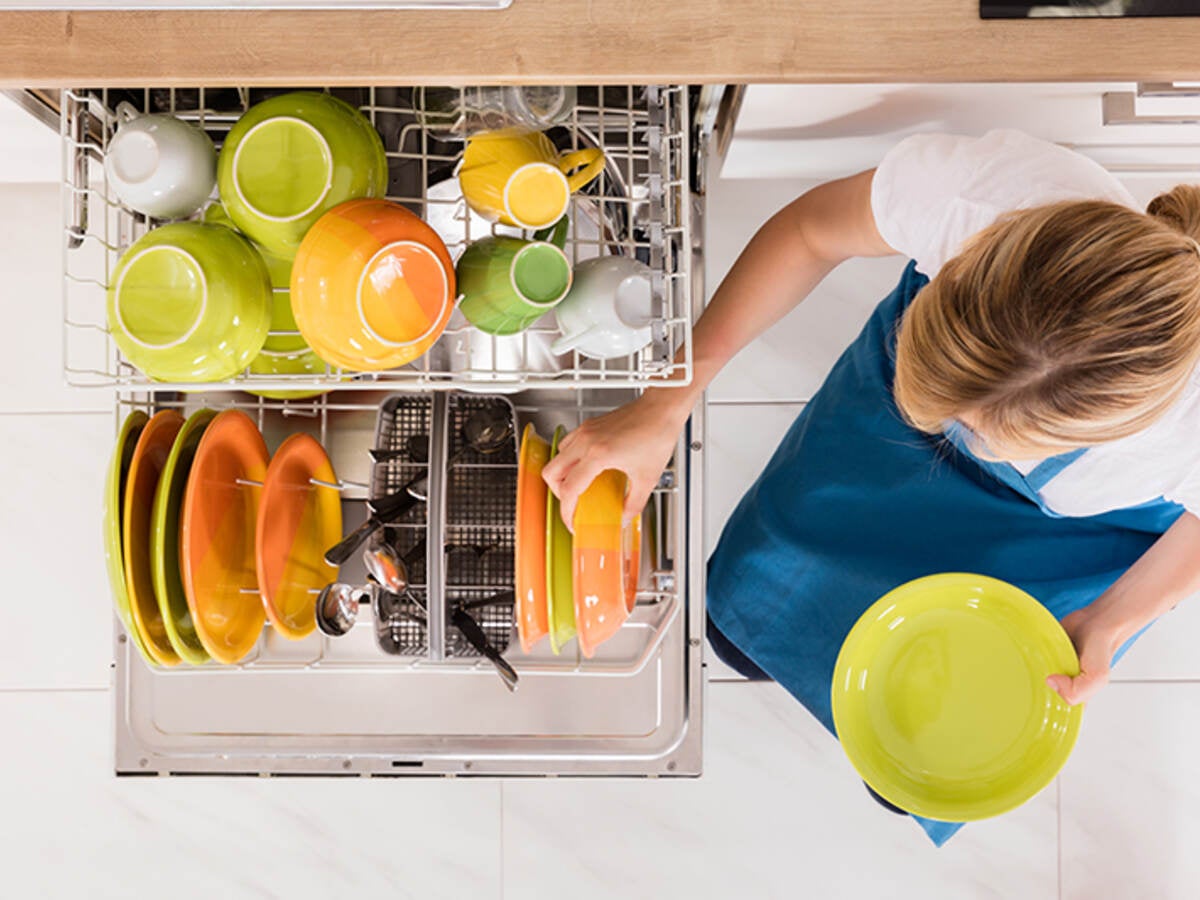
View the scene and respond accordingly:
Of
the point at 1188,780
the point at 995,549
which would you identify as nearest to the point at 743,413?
the point at 995,549

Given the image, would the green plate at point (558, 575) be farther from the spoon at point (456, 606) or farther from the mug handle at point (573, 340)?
the mug handle at point (573, 340)

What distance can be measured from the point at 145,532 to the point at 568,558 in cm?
40

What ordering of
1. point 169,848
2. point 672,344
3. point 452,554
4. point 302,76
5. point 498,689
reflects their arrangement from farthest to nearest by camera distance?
point 169,848
point 498,689
point 452,554
point 672,344
point 302,76

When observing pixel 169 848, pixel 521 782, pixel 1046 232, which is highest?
pixel 1046 232

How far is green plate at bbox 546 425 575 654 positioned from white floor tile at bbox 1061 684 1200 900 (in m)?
1.07

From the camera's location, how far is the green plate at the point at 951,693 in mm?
935

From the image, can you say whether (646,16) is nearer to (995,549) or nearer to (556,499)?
(556,499)

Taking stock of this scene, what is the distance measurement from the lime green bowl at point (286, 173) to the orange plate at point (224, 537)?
28 cm

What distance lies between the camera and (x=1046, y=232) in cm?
67

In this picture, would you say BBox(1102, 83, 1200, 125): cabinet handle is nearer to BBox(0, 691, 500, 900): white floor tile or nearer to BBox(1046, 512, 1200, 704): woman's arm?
BBox(1046, 512, 1200, 704): woman's arm

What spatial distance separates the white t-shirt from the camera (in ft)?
2.47

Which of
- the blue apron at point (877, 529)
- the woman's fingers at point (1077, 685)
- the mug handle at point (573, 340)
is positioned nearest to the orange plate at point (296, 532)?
the mug handle at point (573, 340)

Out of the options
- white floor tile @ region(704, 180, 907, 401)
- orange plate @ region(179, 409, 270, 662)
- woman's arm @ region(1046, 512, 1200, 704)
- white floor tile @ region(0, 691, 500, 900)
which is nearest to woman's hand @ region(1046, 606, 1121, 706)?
woman's arm @ region(1046, 512, 1200, 704)

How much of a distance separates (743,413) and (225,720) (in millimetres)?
886
